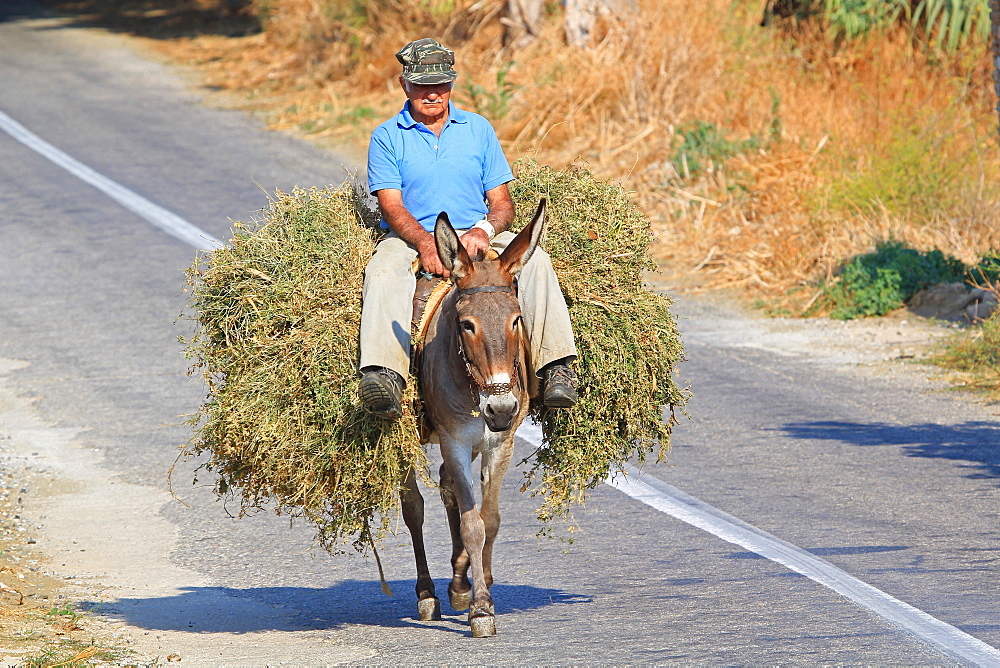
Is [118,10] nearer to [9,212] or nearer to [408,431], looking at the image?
[9,212]

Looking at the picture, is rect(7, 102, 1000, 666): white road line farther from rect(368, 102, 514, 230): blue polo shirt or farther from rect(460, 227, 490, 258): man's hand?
rect(460, 227, 490, 258): man's hand

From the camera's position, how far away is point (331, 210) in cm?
755

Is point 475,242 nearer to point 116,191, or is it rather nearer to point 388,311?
point 388,311

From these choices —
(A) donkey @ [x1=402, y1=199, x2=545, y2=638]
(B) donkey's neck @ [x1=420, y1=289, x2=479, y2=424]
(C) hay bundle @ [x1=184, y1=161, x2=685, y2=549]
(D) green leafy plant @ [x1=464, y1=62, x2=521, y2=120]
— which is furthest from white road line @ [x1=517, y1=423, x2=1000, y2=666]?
(D) green leafy plant @ [x1=464, y1=62, x2=521, y2=120]

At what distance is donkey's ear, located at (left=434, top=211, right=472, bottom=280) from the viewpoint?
6.58 metres

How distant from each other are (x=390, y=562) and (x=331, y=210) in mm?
2401

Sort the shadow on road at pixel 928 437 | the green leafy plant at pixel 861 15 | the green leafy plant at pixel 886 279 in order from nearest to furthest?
the shadow on road at pixel 928 437 → the green leafy plant at pixel 886 279 → the green leafy plant at pixel 861 15

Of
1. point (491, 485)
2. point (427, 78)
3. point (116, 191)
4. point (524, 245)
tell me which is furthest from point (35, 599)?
point (116, 191)

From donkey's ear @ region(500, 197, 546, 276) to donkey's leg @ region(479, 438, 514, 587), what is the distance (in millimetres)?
909

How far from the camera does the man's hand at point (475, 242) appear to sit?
696 centimetres

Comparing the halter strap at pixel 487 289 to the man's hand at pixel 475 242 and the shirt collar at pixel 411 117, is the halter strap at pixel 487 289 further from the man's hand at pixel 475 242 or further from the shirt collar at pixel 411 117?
the shirt collar at pixel 411 117

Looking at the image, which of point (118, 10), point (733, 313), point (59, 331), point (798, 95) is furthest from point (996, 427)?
point (118, 10)

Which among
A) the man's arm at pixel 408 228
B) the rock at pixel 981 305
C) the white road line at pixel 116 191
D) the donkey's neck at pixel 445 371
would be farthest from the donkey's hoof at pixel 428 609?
the white road line at pixel 116 191

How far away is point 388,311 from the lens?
6.94 m
